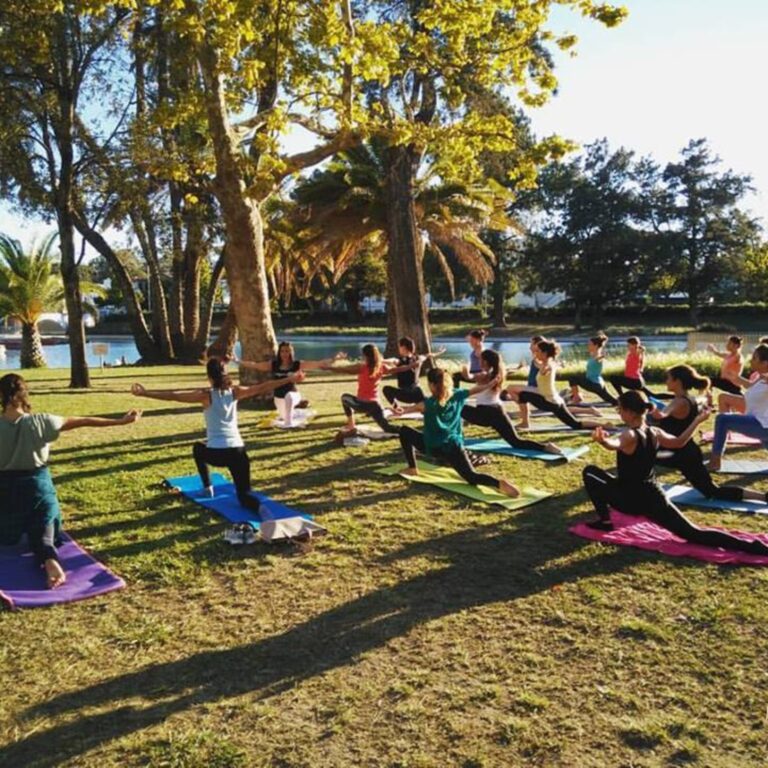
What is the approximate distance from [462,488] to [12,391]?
4476 millimetres

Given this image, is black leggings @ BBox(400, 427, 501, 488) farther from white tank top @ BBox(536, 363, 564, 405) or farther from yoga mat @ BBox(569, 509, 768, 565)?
white tank top @ BBox(536, 363, 564, 405)

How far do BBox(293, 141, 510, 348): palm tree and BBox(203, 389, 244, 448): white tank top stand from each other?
56.9ft

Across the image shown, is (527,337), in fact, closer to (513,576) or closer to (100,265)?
(513,576)

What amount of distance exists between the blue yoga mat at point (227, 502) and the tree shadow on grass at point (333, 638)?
1.50m

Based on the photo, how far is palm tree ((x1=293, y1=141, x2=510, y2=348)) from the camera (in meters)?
24.4

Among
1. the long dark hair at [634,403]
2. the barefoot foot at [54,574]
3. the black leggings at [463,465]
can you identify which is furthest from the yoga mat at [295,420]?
the long dark hair at [634,403]

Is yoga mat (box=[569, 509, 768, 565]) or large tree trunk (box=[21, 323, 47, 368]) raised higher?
large tree trunk (box=[21, 323, 47, 368])

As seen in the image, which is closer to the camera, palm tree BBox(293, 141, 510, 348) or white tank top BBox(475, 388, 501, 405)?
white tank top BBox(475, 388, 501, 405)

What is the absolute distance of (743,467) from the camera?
28.3 feet

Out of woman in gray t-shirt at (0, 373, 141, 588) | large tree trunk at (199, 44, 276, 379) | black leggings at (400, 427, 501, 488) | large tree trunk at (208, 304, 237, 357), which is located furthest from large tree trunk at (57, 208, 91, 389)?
woman in gray t-shirt at (0, 373, 141, 588)

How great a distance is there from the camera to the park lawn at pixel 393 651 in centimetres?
332

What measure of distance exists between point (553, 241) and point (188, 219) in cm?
3598

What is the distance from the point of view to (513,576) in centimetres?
530

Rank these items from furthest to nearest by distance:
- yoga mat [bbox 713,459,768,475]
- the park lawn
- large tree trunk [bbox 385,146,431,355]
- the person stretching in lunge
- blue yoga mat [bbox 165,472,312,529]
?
large tree trunk [bbox 385,146,431,355], yoga mat [bbox 713,459,768,475], the person stretching in lunge, blue yoga mat [bbox 165,472,312,529], the park lawn
